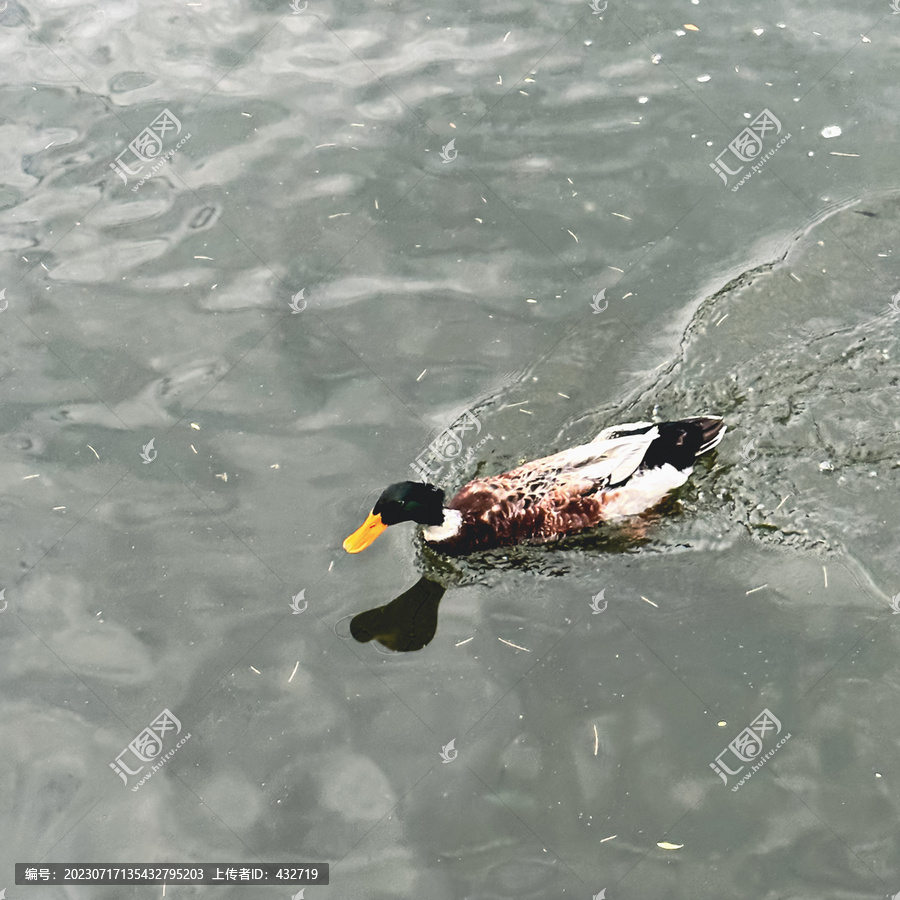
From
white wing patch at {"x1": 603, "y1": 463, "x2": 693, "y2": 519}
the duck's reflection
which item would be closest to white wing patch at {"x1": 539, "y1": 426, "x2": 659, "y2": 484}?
white wing patch at {"x1": 603, "y1": 463, "x2": 693, "y2": 519}

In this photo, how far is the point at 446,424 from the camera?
6922 millimetres

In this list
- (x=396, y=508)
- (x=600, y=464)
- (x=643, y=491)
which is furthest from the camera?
(x=643, y=491)

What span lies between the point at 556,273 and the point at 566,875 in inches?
181

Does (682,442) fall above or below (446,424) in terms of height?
above

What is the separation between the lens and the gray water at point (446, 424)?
5.63 metres

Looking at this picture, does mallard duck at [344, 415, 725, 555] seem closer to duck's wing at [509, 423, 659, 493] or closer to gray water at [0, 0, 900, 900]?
duck's wing at [509, 423, 659, 493]

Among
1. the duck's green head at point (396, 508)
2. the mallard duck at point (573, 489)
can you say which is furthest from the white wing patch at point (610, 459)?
the duck's green head at point (396, 508)

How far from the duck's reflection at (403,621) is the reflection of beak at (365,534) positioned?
23.1 inches

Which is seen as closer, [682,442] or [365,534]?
[365,534]

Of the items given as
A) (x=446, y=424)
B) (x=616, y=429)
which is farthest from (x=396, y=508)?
(x=616, y=429)

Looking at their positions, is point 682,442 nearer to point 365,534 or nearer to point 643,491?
point 643,491

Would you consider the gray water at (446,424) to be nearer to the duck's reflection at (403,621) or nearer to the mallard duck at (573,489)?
the duck's reflection at (403,621)

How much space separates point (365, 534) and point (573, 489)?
1.48m

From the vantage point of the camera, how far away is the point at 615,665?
5980 millimetres
